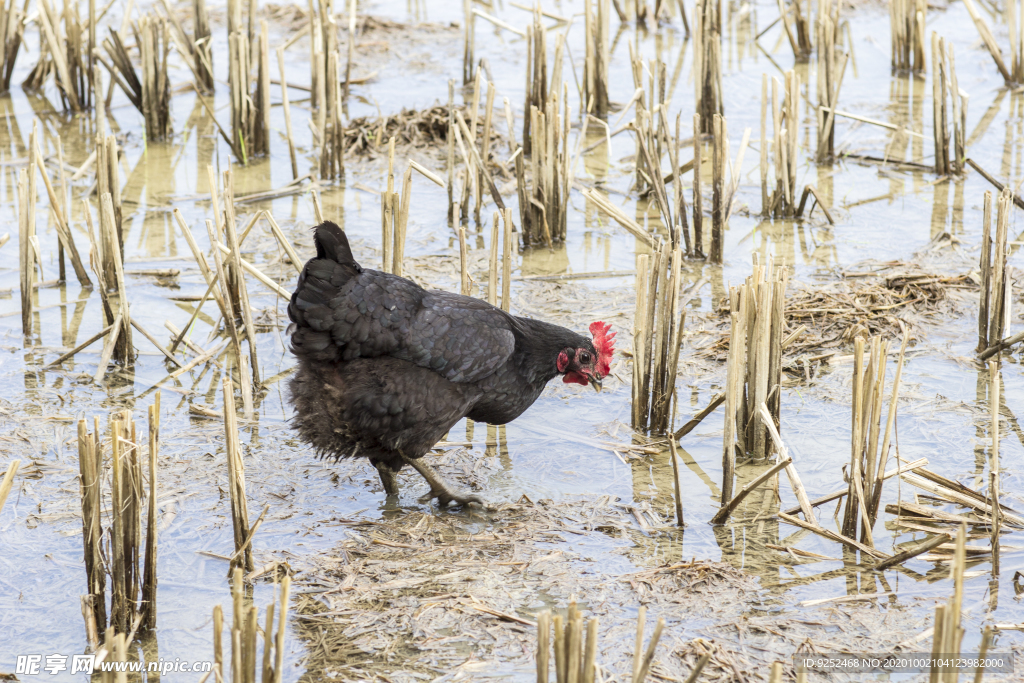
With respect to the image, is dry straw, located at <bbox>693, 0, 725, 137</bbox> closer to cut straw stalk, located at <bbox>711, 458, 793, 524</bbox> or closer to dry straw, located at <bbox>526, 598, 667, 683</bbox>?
cut straw stalk, located at <bbox>711, 458, 793, 524</bbox>

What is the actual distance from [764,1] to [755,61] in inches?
119

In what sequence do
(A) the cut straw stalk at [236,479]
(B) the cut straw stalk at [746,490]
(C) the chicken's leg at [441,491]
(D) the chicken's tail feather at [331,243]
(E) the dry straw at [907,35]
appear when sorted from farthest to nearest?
(E) the dry straw at [907,35]
(C) the chicken's leg at [441,491]
(D) the chicken's tail feather at [331,243]
(B) the cut straw stalk at [746,490]
(A) the cut straw stalk at [236,479]

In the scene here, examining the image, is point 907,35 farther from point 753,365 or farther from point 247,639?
point 247,639

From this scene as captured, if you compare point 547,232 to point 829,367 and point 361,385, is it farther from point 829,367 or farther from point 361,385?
point 361,385

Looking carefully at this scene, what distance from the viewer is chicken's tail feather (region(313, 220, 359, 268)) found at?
170 inches

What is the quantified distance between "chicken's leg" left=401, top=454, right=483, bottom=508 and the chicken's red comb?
1041mm

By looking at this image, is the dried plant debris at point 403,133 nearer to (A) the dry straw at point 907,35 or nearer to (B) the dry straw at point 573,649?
(A) the dry straw at point 907,35

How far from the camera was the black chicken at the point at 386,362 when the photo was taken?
4367 millimetres

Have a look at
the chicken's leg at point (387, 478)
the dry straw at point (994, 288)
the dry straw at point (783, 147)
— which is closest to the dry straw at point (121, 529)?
the chicken's leg at point (387, 478)

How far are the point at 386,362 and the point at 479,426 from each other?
→ 1392mm

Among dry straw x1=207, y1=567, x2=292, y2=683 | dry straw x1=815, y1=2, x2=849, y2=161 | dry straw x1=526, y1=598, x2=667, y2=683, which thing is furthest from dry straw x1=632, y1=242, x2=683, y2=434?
dry straw x1=815, y1=2, x2=849, y2=161

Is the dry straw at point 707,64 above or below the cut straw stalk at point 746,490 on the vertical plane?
above

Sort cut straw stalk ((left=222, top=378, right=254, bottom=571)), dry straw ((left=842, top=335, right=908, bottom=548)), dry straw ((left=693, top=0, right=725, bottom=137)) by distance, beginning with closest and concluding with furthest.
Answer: cut straw stalk ((left=222, top=378, right=254, bottom=571))
dry straw ((left=842, top=335, right=908, bottom=548))
dry straw ((left=693, top=0, right=725, bottom=137))

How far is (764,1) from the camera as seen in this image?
14180 millimetres
